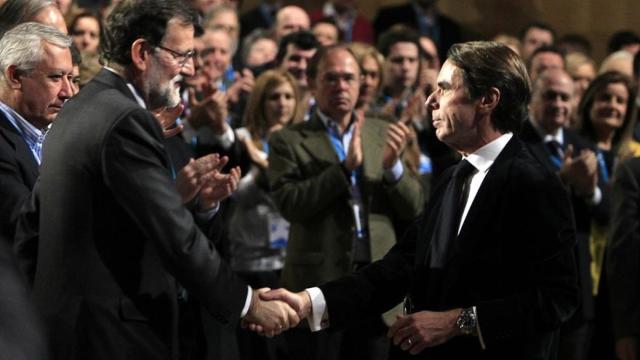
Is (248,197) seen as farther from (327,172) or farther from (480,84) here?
(480,84)

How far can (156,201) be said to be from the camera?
3316 millimetres

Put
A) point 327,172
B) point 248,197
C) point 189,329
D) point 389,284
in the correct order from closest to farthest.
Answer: point 389,284, point 189,329, point 327,172, point 248,197

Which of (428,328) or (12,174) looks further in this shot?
(12,174)

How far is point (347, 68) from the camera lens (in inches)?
217

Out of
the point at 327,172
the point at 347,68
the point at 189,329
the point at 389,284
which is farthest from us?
the point at 347,68

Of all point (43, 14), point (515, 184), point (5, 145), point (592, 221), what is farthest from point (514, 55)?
point (592, 221)

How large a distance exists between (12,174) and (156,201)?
0.67 metres

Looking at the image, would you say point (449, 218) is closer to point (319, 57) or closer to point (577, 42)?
point (319, 57)

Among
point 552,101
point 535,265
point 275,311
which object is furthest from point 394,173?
point 535,265

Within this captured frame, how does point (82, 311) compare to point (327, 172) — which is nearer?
point (82, 311)

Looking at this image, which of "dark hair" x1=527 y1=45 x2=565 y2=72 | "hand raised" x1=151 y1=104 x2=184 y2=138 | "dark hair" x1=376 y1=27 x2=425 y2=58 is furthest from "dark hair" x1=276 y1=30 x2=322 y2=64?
"hand raised" x1=151 y1=104 x2=184 y2=138

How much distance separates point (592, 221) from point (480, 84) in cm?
265

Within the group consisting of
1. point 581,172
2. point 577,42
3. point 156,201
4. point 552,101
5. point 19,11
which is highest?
point 19,11

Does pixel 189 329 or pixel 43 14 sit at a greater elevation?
pixel 43 14
